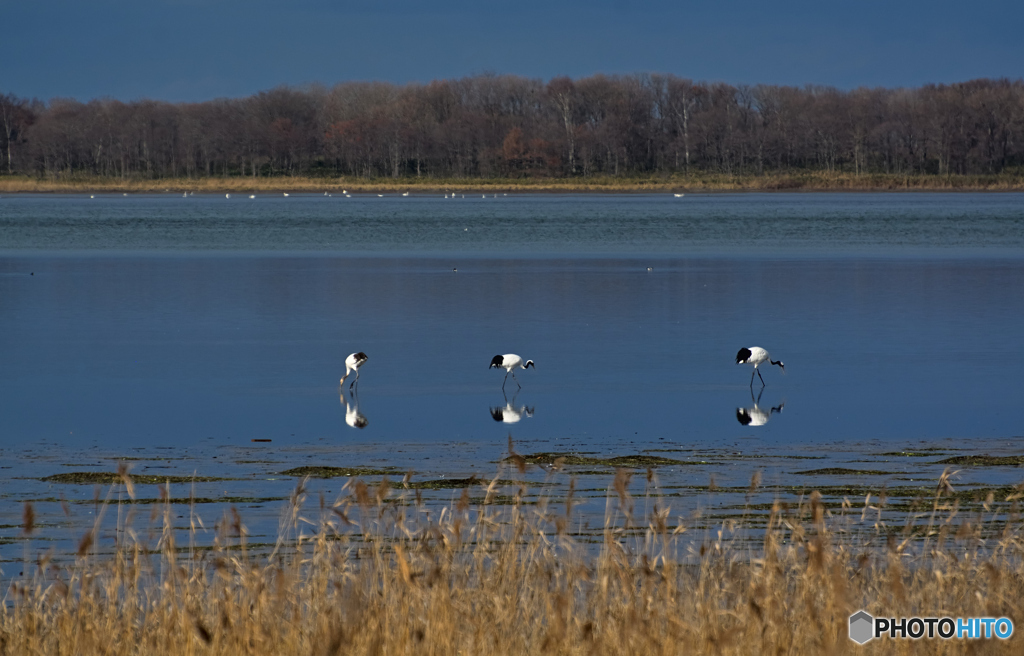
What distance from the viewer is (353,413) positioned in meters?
11.6

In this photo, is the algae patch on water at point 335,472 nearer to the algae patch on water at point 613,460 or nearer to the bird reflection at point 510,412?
the algae patch on water at point 613,460

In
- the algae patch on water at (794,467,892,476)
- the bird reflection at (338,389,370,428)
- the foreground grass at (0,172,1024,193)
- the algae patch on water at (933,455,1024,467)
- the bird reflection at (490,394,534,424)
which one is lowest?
the algae patch on water at (933,455,1024,467)

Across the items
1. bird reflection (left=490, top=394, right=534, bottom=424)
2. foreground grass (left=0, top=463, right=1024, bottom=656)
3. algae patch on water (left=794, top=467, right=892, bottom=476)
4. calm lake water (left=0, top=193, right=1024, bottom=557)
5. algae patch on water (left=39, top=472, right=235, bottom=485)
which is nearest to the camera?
foreground grass (left=0, top=463, right=1024, bottom=656)

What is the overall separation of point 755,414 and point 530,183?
302 ft

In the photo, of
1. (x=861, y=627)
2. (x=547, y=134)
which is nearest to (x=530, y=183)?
(x=547, y=134)

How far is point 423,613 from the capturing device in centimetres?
498

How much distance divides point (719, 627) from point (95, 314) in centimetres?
1645

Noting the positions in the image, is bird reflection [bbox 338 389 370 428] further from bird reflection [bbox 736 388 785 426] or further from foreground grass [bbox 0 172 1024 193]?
foreground grass [bbox 0 172 1024 193]

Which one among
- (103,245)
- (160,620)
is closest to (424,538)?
(160,620)

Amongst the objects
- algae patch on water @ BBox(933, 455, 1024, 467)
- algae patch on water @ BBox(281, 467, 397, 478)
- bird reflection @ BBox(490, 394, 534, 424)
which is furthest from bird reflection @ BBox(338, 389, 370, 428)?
algae patch on water @ BBox(933, 455, 1024, 467)

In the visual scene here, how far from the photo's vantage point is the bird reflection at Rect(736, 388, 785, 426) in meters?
11.2

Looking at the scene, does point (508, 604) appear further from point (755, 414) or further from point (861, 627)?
point (755, 414)

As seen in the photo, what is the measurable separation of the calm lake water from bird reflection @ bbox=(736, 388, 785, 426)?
47 millimetres

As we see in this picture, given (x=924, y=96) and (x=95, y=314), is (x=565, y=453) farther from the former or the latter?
(x=924, y=96)
